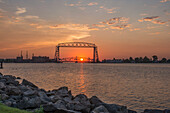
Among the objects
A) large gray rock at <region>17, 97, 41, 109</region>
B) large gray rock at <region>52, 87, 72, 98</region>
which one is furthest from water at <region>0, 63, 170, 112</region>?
large gray rock at <region>17, 97, 41, 109</region>

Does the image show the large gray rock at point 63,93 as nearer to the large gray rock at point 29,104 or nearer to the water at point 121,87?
the large gray rock at point 29,104

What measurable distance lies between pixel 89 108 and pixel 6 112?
4.48 m

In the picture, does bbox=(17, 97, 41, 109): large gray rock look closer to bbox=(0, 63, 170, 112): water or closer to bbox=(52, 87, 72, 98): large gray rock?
bbox=(52, 87, 72, 98): large gray rock

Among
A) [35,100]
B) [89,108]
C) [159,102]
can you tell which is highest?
[35,100]

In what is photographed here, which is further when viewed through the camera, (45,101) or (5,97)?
(5,97)

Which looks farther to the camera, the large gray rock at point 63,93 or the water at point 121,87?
the water at point 121,87

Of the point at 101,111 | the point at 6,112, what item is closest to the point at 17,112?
the point at 6,112

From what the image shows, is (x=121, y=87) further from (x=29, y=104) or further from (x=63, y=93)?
(x=29, y=104)

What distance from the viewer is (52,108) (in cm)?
844

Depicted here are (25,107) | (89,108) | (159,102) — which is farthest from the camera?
(159,102)

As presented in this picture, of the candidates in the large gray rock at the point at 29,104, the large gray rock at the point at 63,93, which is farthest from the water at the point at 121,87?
the large gray rock at the point at 29,104

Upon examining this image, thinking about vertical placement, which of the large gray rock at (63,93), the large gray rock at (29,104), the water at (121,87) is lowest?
the water at (121,87)

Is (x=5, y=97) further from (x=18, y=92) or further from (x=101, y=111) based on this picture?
(x=101, y=111)


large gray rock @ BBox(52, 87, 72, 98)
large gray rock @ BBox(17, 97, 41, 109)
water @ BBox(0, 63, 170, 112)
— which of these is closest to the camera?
large gray rock @ BBox(17, 97, 41, 109)
